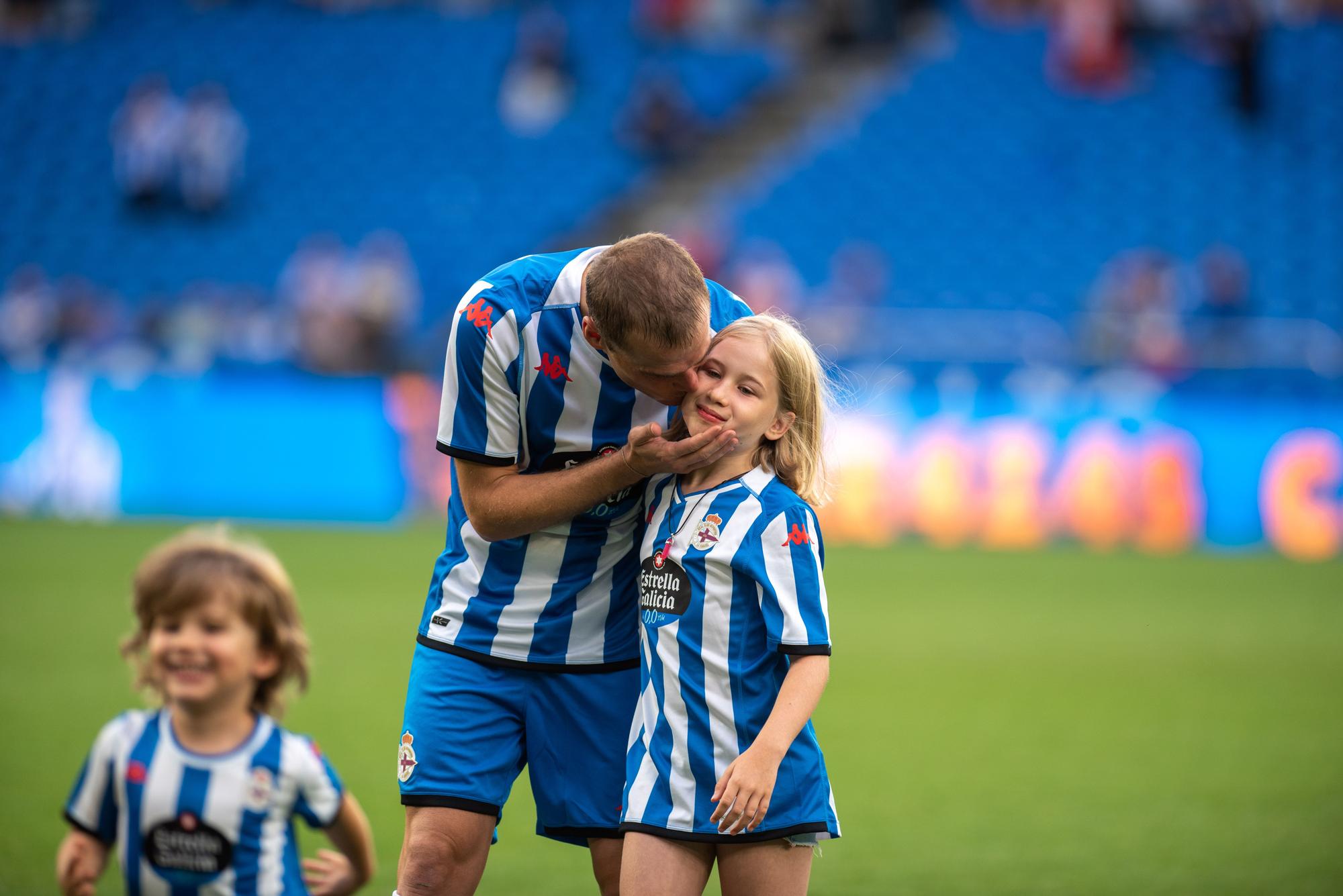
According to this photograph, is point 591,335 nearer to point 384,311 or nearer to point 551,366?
point 551,366

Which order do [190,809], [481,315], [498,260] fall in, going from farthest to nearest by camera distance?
[498,260], [481,315], [190,809]

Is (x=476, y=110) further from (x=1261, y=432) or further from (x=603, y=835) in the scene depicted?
(x=603, y=835)

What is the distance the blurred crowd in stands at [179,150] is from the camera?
72.9 feet

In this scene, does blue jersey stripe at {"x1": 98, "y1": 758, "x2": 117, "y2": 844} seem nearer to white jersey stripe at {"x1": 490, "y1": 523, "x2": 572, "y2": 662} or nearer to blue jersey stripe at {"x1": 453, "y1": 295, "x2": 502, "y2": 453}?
white jersey stripe at {"x1": 490, "y1": 523, "x2": 572, "y2": 662}

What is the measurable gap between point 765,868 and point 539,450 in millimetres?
1164

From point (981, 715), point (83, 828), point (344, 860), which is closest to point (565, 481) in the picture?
point (344, 860)

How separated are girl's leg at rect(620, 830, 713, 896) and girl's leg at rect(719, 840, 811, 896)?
5 centimetres

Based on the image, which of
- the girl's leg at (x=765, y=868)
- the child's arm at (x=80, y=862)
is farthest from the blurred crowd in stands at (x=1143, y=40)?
the child's arm at (x=80, y=862)

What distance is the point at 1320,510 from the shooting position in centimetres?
1454

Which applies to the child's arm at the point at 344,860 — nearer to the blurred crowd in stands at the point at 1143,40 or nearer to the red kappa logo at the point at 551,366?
the red kappa logo at the point at 551,366

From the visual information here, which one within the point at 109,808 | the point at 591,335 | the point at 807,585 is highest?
the point at 591,335

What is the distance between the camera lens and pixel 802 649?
3188mm

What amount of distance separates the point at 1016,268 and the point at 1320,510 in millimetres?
7290

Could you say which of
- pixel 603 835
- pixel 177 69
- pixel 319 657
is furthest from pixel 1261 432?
pixel 177 69
